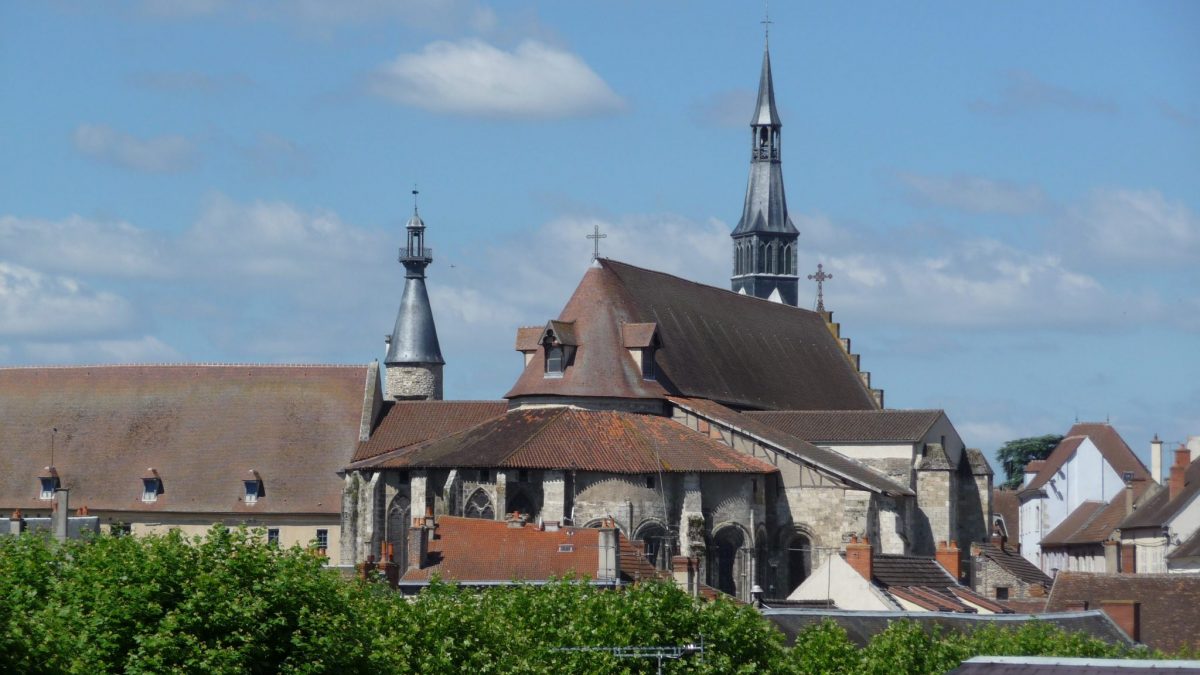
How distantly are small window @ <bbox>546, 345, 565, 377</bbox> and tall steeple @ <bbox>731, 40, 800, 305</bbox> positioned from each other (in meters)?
42.1

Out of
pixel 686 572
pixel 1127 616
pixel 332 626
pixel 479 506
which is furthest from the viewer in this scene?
pixel 479 506

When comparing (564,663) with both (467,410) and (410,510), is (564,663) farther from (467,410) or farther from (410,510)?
(467,410)

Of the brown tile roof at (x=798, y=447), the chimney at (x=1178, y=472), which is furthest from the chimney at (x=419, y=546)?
the chimney at (x=1178, y=472)

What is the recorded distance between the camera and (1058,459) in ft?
344

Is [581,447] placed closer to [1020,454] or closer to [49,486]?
[49,486]

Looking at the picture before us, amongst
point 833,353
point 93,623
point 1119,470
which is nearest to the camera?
point 93,623

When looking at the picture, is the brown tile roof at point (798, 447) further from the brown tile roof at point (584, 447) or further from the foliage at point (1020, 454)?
the foliage at point (1020, 454)

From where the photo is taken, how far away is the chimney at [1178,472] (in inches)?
3130

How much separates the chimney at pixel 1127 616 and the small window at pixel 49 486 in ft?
138

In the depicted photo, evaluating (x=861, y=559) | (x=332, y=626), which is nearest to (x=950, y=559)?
(x=861, y=559)

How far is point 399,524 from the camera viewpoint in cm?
6912

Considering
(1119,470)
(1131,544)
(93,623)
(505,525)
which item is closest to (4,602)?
(93,623)

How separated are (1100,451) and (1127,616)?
Answer: 5735 cm

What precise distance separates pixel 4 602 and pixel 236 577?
3.96 metres
